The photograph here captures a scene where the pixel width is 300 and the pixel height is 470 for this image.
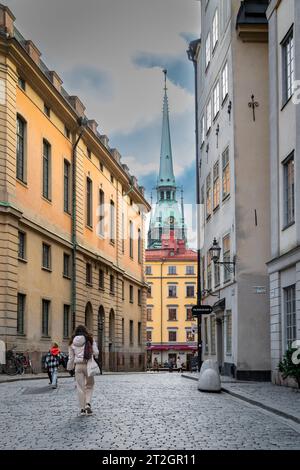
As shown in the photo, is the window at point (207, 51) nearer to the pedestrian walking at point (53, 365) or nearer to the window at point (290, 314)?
the window at point (290, 314)

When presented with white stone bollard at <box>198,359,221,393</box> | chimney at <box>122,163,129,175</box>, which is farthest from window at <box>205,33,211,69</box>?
chimney at <box>122,163,129,175</box>

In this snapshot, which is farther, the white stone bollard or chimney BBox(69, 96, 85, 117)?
chimney BBox(69, 96, 85, 117)

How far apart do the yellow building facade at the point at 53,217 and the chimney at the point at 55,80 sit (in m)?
0.05

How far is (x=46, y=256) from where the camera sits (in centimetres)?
3481

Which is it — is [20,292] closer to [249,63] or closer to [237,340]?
[237,340]

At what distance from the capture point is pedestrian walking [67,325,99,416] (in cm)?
1362

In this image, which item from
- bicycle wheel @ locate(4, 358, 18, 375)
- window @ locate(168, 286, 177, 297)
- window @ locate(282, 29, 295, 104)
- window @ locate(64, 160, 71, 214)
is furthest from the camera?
window @ locate(168, 286, 177, 297)

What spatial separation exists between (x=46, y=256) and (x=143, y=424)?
77.1 ft

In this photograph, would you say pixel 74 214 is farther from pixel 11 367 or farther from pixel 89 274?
pixel 11 367

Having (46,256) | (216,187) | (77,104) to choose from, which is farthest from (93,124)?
(216,187)

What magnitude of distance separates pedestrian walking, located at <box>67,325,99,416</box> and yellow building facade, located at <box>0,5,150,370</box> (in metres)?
15.1

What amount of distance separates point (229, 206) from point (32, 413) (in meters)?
16.0

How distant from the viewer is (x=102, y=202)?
47156mm

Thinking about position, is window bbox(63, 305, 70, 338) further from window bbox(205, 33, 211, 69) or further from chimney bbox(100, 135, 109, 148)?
window bbox(205, 33, 211, 69)
